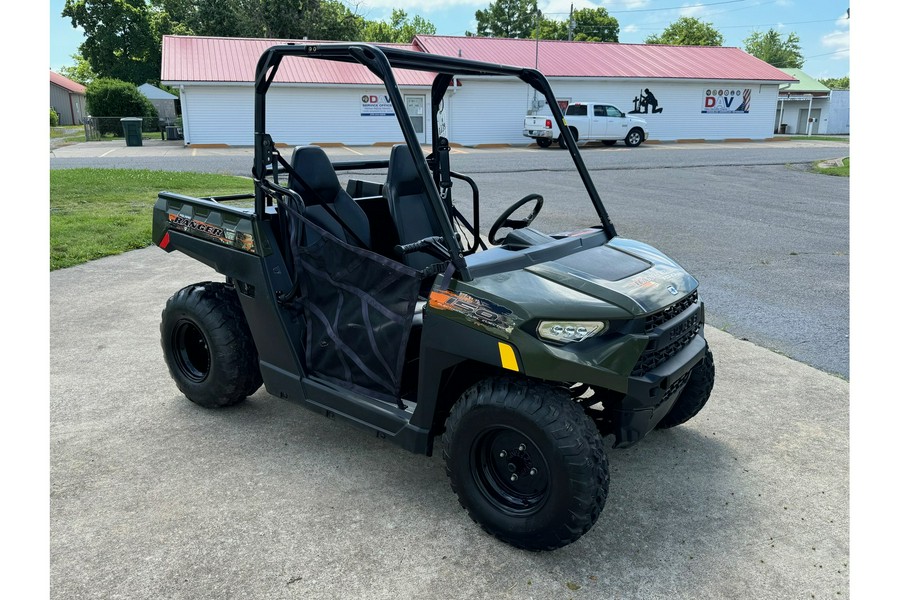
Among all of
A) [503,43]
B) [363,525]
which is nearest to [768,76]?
[503,43]

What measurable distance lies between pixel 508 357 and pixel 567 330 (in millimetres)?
251

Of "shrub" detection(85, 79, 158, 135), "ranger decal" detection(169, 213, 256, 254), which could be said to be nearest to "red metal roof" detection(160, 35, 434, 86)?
"shrub" detection(85, 79, 158, 135)

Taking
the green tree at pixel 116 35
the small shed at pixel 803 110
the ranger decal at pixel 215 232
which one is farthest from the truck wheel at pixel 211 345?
the green tree at pixel 116 35

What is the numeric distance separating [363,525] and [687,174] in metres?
15.8

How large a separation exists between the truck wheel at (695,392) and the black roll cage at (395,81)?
0.83 m

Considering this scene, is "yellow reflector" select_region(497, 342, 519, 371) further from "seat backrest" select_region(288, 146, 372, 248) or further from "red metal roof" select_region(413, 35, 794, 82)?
"red metal roof" select_region(413, 35, 794, 82)

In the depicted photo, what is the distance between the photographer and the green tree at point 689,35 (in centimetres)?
6869

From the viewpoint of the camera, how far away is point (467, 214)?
10.9m

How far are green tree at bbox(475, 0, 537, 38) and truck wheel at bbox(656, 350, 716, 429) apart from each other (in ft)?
218

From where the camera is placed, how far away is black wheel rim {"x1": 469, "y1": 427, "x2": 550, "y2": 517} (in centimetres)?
273

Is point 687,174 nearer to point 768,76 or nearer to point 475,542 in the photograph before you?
point 475,542

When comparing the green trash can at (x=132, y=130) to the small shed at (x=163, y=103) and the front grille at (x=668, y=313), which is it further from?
the front grille at (x=668, y=313)

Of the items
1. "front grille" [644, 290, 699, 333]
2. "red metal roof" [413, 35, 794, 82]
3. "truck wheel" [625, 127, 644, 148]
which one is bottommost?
"front grille" [644, 290, 699, 333]

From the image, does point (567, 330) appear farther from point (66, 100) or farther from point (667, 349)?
point (66, 100)
